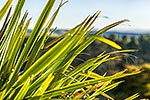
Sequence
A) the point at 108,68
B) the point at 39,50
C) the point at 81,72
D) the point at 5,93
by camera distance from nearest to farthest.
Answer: the point at 5,93 → the point at 39,50 → the point at 81,72 → the point at 108,68

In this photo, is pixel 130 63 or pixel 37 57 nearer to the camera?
pixel 37 57

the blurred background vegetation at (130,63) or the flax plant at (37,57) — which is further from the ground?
the flax plant at (37,57)

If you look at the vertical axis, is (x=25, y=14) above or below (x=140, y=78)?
above

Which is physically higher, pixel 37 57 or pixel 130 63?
pixel 37 57

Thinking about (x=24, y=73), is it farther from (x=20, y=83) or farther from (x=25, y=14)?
(x=25, y=14)

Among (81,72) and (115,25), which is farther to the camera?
(81,72)

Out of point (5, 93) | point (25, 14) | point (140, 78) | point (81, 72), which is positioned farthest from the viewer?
point (140, 78)

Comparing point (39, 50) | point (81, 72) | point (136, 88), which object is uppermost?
point (39, 50)

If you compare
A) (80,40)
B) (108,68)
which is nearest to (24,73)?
(80,40)

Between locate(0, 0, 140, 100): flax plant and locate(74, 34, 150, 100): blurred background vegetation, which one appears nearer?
locate(0, 0, 140, 100): flax plant

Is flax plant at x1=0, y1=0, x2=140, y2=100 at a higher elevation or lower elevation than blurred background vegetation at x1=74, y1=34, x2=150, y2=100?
higher

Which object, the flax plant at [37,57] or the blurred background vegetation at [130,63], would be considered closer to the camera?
the flax plant at [37,57]
